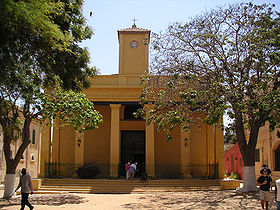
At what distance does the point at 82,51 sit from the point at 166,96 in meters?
5.50

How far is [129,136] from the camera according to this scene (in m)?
27.1

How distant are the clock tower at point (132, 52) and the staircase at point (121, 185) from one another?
8.32 metres

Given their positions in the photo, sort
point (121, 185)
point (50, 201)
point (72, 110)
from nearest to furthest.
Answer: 1. point (50, 201)
2. point (72, 110)
3. point (121, 185)

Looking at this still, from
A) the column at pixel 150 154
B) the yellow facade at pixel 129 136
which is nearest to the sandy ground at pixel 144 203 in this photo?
the column at pixel 150 154

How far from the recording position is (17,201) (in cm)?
1556

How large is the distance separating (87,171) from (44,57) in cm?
1281

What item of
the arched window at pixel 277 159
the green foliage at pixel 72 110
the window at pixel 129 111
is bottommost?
the arched window at pixel 277 159

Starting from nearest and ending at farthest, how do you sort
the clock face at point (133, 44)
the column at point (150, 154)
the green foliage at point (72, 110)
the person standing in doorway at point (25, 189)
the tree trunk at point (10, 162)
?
the person standing in doorway at point (25, 189) → the green foliage at point (72, 110) → the tree trunk at point (10, 162) → the column at point (150, 154) → the clock face at point (133, 44)

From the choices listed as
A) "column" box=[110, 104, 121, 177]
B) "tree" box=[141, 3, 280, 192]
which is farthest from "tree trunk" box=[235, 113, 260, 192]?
"column" box=[110, 104, 121, 177]

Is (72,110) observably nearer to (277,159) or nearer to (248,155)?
(248,155)

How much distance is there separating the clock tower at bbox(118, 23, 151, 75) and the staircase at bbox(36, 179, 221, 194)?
8323mm

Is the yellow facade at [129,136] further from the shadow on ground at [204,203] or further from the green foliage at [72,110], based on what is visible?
the shadow on ground at [204,203]

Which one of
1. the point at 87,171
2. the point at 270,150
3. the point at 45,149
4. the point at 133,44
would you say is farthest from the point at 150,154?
the point at 270,150

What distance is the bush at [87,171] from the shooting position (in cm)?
2296
